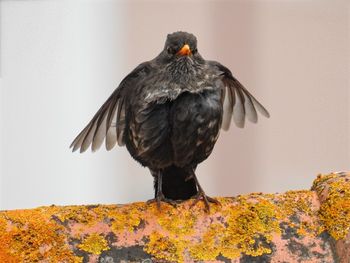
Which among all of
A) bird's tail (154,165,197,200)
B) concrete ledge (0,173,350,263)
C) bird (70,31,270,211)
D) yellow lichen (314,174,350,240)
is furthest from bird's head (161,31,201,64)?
yellow lichen (314,174,350,240)

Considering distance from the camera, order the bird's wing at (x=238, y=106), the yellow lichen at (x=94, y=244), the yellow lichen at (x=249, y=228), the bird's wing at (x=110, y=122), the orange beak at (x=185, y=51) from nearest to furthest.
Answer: the yellow lichen at (x=94, y=244) < the yellow lichen at (x=249, y=228) < the orange beak at (x=185, y=51) < the bird's wing at (x=110, y=122) < the bird's wing at (x=238, y=106)

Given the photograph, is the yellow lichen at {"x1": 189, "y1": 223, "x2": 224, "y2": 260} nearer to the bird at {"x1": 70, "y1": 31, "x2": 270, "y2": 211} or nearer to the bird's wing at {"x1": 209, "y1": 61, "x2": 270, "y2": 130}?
the bird at {"x1": 70, "y1": 31, "x2": 270, "y2": 211}

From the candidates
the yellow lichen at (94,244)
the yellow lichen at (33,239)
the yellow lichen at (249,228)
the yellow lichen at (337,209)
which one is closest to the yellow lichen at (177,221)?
the yellow lichen at (249,228)

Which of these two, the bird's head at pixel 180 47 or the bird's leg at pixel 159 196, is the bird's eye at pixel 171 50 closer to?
the bird's head at pixel 180 47

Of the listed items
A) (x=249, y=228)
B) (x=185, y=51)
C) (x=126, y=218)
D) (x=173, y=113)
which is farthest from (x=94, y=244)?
(x=185, y=51)

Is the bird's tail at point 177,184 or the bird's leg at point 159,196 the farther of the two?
the bird's tail at point 177,184
